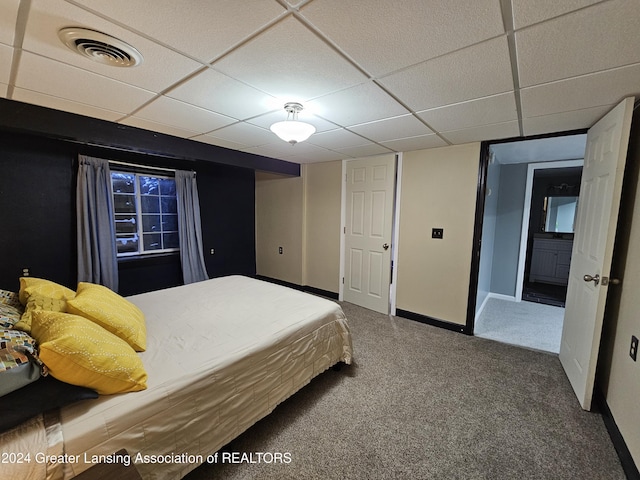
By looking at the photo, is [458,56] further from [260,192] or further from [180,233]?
[260,192]

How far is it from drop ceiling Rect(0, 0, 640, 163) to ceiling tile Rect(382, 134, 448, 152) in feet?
1.40

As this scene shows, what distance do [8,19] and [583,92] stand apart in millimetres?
2912

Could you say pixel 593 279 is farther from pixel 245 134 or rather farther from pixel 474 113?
pixel 245 134

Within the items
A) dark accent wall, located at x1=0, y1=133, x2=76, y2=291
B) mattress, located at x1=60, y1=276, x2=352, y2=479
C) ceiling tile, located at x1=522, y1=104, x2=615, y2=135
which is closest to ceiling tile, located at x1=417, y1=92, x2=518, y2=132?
ceiling tile, located at x1=522, y1=104, x2=615, y2=135

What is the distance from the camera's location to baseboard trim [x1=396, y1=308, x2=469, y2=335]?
120 inches

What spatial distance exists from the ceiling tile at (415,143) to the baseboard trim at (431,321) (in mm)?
2042

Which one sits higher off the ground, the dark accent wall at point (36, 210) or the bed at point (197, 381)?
the dark accent wall at point (36, 210)

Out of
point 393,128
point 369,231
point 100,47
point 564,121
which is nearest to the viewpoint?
point 100,47

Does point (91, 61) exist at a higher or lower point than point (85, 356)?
higher

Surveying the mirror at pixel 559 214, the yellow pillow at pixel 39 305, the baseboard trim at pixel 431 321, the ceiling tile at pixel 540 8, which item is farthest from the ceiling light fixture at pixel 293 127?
the mirror at pixel 559 214

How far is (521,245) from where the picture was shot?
402cm

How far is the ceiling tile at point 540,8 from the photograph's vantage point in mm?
935

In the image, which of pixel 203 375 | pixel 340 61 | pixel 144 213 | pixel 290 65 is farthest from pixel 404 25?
pixel 144 213

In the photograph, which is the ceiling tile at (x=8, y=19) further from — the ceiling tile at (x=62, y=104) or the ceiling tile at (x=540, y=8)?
the ceiling tile at (x=540, y=8)
